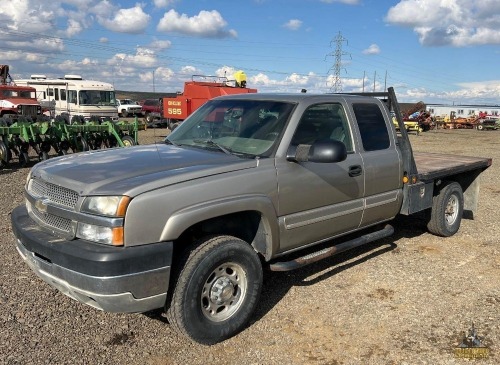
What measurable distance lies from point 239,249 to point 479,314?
2.29 m

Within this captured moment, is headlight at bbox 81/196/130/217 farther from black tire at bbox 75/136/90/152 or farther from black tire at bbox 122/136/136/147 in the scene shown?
black tire at bbox 122/136/136/147

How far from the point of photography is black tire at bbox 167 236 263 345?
322cm

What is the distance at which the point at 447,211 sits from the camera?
634cm

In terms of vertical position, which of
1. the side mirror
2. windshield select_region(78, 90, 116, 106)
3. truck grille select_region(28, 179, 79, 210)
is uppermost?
windshield select_region(78, 90, 116, 106)

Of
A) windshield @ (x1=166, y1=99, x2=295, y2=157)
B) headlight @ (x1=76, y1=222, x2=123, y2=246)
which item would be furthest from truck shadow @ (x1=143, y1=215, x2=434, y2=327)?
windshield @ (x1=166, y1=99, x2=295, y2=157)

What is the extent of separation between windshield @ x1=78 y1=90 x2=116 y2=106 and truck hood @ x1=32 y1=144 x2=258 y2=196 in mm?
21791

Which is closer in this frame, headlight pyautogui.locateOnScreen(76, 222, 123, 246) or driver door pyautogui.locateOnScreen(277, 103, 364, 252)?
headlight pyautogui.locateOnScreen(76, 222, 123, 246)

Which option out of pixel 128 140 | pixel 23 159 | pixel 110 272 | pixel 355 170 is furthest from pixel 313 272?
pixel 128 140

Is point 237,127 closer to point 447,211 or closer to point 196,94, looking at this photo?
point 447,211

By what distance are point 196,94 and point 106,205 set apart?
1979 centimetres

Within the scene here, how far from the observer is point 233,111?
14.6 ft

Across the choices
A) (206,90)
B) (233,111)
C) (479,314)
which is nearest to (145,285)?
(233,111)

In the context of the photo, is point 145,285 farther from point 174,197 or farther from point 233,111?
point 233,111

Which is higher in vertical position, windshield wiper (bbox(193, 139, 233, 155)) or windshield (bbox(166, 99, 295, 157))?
windshield (bbox(166, 99, 295, 157))
